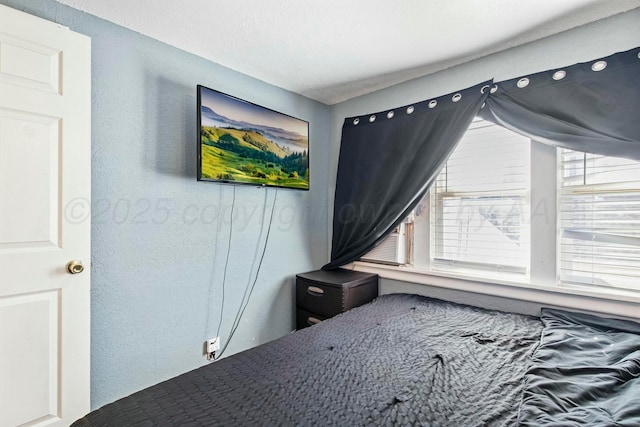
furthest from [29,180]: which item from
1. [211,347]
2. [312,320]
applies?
[312,320]

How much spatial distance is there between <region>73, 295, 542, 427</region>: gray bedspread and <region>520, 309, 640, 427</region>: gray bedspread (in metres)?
0.06

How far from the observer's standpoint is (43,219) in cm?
141

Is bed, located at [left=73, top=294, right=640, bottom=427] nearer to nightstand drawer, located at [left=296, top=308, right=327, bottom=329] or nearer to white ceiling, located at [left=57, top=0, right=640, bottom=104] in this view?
nightstand drawer, located at [left=296, top=308, right=327, bottom=329]

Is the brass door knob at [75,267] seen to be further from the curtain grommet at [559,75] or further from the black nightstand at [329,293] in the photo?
the curtain grommet at [559,75]

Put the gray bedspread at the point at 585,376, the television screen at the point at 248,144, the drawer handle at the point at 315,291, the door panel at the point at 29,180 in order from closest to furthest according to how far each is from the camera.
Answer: the gray bedspread at the point at 585,376, the door panel at the point at 29,180, the television screen at the point at 248,144, the drawer handle at the point at 315,291

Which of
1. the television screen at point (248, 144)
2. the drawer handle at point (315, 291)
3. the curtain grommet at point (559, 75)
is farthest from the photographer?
the drawer handle at point (315, 291)

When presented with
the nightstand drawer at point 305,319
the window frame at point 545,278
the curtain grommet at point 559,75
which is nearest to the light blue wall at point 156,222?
the nightstand drawer at point 305,319

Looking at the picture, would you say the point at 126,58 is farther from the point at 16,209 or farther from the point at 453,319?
the point at 453,319

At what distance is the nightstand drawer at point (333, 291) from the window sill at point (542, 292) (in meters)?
0.27

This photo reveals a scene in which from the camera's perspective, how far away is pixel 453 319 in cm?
172

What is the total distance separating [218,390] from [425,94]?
2.34 metres

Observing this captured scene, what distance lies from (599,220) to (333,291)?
5.54 feet

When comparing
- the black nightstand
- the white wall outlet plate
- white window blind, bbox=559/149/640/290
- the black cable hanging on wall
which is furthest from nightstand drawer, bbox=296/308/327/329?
white window blind, bbox=559/149/640/290

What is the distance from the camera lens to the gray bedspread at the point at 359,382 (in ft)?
2.97
